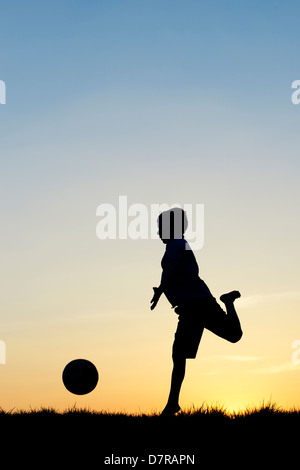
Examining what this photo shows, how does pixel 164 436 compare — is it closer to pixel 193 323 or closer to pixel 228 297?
pixel 193 323

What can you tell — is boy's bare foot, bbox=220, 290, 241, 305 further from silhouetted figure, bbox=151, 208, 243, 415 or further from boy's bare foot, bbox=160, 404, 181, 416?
boy's bare foot, bbox=160, 404, 181, 416

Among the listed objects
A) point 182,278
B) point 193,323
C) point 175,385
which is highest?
point 182,278

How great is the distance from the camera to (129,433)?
8266mm

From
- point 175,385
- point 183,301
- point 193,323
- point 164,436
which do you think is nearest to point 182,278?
point 183,301

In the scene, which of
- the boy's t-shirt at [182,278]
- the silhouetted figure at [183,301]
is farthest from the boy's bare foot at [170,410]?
the boy's t-shirt at [182,278]

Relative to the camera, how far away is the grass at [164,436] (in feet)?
24.6

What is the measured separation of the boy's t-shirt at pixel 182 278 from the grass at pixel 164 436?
1721mm

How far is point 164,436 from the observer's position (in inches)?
316

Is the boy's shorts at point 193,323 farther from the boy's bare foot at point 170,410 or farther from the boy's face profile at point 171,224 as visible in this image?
the boy's face profile at point 171,224

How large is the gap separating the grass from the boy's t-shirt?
5.65 feet

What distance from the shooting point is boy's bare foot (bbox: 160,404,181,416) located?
9570 mm

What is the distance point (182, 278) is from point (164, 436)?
Result: 8.81ft
